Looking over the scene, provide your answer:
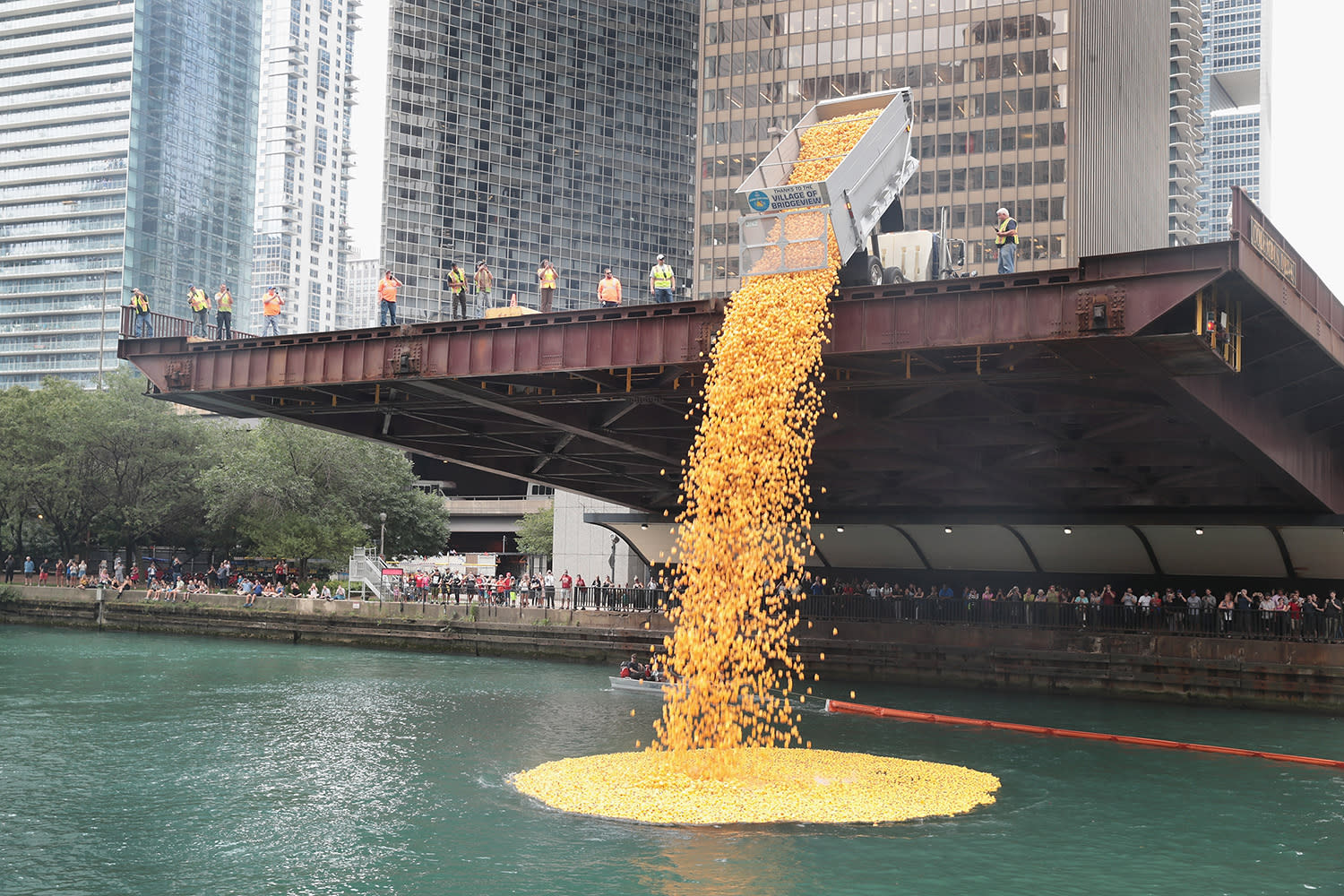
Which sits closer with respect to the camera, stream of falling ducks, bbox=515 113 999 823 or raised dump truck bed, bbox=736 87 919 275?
stream of falling ducks, bbox=515 113 999 823

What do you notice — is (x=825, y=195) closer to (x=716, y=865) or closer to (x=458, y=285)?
(x=716, y=865)

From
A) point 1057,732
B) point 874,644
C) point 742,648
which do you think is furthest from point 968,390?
point 874,644

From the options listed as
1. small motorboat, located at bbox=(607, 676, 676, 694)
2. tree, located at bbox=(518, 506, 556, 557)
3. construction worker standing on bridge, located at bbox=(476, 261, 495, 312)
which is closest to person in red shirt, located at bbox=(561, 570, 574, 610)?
small motorboat, located at bbox=(607, 676, 676, 694)

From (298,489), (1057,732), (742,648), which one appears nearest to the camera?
(742,648)

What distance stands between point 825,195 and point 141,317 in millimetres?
23297

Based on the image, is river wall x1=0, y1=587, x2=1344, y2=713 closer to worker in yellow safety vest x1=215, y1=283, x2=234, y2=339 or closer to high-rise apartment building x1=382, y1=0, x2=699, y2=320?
worker in yellow safety vest x1=215, y1=283, x2=234, y2=339

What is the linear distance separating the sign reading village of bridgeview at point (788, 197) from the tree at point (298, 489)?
4360 centimetres

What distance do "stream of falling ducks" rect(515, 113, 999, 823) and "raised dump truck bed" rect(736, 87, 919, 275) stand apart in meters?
0.41

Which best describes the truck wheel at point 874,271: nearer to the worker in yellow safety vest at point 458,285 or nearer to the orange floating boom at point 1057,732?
the orange floating boom at point 1057,732

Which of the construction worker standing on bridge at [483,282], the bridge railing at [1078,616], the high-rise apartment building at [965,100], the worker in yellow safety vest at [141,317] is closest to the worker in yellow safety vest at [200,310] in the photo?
the worker in yellow safety vest at [141,317]

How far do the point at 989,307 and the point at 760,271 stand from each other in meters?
5.00

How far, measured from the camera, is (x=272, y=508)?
6300 cm

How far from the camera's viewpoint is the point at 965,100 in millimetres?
93750

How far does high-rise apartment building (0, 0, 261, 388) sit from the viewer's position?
17438 centimetres
